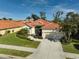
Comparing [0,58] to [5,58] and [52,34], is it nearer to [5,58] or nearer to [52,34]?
[5,58]

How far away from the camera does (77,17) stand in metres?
37.8

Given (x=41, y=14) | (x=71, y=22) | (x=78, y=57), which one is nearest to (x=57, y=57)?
(x=78, y=57)

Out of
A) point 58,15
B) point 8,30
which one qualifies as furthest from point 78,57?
point 58,15

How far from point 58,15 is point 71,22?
51.4m

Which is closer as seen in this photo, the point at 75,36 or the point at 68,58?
the point at 68,58

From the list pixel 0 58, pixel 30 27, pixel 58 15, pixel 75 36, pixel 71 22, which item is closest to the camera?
pixel 0 58

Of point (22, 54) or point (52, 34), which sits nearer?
point (22, 54)

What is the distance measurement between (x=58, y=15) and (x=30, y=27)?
122 feet

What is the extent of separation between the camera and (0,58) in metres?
20.8

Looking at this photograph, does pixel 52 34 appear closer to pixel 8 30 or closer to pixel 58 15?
pixel 8 30

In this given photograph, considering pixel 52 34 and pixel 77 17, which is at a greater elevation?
pixel 77 17

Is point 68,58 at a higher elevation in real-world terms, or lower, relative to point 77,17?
lower

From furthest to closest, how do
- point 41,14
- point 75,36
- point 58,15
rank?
point 41,14
point 58,15
point 75,36

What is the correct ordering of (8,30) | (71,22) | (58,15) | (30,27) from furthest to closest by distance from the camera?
(58,15) → (30,27) → (8,30) → (71,22)
